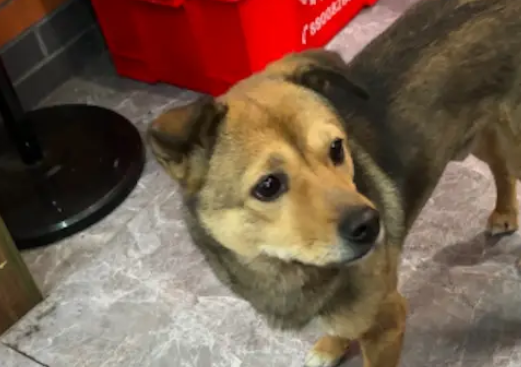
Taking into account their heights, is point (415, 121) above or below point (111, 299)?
above

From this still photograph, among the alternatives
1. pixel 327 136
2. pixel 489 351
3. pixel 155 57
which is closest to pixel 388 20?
pixel 155 57

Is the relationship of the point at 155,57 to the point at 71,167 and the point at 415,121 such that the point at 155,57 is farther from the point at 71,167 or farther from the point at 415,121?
the point at 415,121

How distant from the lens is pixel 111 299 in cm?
215

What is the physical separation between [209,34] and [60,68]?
713mm

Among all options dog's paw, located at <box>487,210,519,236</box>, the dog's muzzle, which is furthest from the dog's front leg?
dog's paw, located at <box>487,210,519,236</box>

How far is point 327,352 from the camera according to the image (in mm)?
1859

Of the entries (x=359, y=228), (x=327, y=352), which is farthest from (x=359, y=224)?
(x=327, y=352)

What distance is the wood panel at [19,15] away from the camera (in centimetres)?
268

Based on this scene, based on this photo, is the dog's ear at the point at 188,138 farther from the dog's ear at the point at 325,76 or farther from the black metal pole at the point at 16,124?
the black metal pole at the point at 16,124

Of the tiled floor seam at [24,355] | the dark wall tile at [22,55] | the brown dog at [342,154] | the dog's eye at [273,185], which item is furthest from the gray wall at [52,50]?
the dog's eye at [273,185]

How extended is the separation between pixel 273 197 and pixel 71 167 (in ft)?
4.29

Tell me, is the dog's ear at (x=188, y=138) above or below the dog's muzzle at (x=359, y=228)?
above

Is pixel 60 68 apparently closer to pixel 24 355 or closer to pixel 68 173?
pixel 68 173

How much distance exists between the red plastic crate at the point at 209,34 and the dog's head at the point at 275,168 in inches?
39.7
